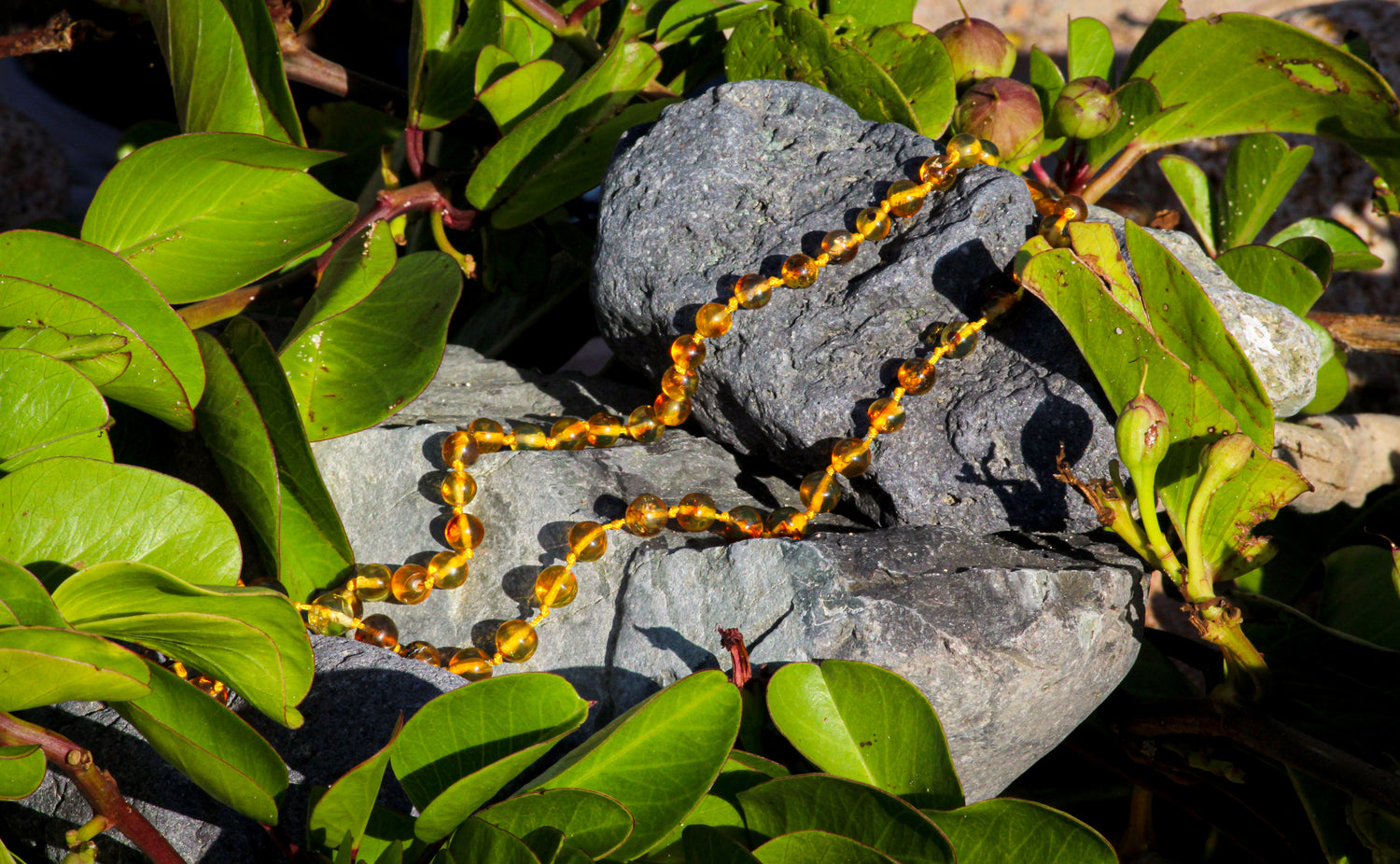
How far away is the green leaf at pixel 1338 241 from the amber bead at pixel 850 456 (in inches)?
28.4

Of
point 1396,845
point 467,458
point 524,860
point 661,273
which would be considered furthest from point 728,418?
point 1396,845

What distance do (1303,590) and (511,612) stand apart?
34.7 inches

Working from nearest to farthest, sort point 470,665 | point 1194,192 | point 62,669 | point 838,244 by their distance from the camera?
point 62,669, point 470,665, point 838,244, point 1194,192

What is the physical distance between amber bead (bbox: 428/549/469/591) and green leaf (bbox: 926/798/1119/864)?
48 centimetres

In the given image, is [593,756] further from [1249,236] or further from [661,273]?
[1249,236]

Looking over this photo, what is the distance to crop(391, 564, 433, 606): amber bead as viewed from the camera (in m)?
0.96

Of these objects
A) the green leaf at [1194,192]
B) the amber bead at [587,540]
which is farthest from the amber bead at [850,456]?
the green leaf at [1194,192]

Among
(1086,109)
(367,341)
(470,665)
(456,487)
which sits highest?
(1086,109)

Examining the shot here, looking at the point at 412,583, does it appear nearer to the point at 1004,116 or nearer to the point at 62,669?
the point at 62,669

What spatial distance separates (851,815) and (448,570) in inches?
17.8

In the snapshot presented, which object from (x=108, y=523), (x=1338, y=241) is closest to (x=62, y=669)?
(x=108, y=523)

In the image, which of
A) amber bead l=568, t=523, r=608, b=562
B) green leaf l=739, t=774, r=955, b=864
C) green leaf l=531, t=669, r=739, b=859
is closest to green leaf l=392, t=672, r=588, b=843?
green leaf l=531, t=669, r=739, b=859

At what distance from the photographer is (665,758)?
0.68 meters

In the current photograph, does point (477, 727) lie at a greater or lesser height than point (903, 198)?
lesser
